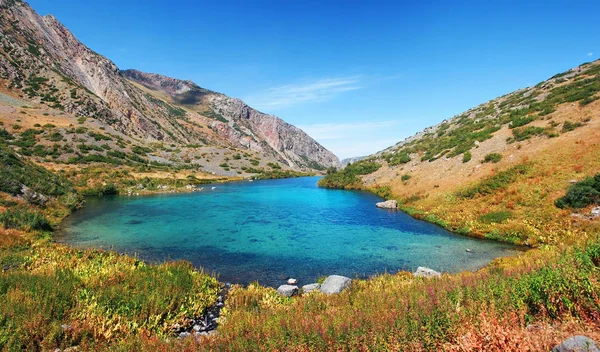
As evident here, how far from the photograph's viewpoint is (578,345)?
4973mm

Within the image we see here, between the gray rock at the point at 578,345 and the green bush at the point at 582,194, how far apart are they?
2284cm

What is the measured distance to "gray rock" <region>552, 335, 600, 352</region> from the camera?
4800 millimetres

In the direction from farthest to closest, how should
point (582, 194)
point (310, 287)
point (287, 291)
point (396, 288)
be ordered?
1. point (582, 194)
2. point (310, 287)
3. point (287, 291)
4. point (396, 288)

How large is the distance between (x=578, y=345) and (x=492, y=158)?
122 feet

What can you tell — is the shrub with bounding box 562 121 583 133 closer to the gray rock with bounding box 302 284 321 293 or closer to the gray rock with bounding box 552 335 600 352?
the gray rock with bounding box 302 284 321 293

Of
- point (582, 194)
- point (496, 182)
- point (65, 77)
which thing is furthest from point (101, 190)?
point (65, 77)

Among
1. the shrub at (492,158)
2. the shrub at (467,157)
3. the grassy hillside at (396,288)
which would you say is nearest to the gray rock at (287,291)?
the grassy hillside at (396,288)

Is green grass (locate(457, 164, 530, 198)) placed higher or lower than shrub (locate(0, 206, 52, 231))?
higher

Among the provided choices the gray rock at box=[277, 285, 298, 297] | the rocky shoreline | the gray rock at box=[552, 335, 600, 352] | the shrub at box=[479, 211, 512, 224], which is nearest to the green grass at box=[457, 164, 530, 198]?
the shrub at box=[479, 211, 512, 224]

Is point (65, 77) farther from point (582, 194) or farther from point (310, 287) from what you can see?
point (582, 194)

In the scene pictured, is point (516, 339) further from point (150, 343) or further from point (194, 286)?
point (194, 286)

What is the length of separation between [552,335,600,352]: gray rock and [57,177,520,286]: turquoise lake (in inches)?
454

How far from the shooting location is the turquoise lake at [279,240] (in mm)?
18938

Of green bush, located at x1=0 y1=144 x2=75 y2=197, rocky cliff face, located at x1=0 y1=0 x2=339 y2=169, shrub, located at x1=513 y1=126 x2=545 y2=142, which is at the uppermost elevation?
rocky cliff face, located at x1=0 y1=0 x2=339 y2=169
